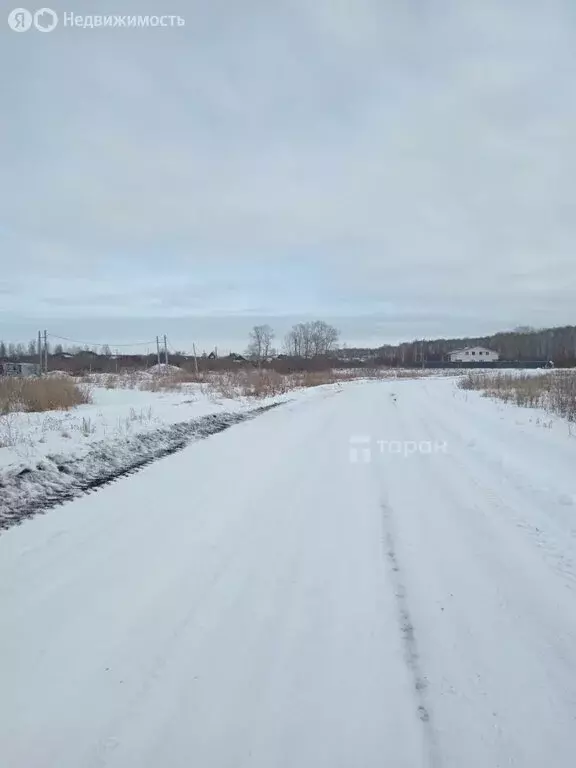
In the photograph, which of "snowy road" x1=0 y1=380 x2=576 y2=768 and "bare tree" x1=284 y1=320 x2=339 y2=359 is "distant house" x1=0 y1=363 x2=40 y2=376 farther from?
"bare tree" x1=284 y1=320 x2=339 y2=359

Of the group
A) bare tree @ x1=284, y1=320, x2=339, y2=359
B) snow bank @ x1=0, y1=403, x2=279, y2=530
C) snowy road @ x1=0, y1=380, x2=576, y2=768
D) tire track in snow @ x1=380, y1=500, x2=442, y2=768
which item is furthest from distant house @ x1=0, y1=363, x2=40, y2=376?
bare tree @ x1=284, y1=320, x2=339, y2=359

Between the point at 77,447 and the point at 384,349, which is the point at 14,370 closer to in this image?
the point at 77,447

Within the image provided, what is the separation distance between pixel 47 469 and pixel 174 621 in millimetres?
4495

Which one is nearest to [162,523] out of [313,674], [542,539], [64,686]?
[64,686]

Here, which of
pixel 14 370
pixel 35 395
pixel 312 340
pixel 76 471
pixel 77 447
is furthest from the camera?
pixel 312 340

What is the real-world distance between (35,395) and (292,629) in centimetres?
1409

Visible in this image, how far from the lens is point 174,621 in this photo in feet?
10.2

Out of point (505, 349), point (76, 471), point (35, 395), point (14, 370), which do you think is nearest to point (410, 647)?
point (76, 471)

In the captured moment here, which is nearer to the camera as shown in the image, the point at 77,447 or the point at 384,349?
the point at 77,447

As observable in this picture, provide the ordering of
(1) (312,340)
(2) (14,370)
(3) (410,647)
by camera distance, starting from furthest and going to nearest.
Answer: (1) (312,340)
(2) (14,370)
(3) (410,647)

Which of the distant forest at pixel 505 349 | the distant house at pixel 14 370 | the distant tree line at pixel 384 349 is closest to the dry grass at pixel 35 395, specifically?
the distant house at pixel 14 370

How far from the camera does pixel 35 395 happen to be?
47.9ft

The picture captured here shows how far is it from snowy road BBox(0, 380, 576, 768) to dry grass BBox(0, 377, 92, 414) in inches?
383

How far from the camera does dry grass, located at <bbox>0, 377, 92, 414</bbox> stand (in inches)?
549
